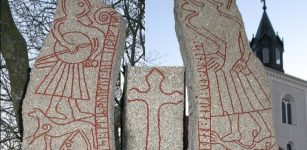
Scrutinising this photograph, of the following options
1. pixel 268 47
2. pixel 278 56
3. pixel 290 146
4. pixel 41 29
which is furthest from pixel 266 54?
pixel 41 29

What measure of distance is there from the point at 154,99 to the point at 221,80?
2.51ft

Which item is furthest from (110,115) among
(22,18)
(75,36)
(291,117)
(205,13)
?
(291,117)

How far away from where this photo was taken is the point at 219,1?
7.25m

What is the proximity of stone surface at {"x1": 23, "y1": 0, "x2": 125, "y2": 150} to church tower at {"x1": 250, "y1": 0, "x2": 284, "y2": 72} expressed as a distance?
2329 cm

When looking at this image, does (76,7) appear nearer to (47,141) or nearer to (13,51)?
(13,51)

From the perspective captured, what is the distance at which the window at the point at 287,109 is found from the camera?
28344 millimetres

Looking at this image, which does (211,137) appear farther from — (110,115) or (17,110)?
(17,110)

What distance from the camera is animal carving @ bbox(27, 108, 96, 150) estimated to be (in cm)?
627

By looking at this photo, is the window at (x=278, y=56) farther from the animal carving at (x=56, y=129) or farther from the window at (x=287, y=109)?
the animal carving at (x=56, y=129)

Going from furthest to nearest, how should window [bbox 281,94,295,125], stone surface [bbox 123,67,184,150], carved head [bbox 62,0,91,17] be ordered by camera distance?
window [bbox 281,94,295,125], carved head [bbox 62,0,91,17], stone surface [bbox 123,67,184,150]

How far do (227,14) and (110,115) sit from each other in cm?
185

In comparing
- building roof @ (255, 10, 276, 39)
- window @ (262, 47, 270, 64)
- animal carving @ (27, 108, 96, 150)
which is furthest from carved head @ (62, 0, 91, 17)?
building roof @ (255, 10, 276, 39)

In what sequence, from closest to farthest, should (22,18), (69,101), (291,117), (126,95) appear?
(69,101) < (126,95) < (22,18) < (291,117)

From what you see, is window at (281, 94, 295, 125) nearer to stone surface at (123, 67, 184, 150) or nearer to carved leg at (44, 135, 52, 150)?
stone surface at (123, 67, 184, 150)
